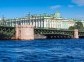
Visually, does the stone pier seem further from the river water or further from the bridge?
the river water

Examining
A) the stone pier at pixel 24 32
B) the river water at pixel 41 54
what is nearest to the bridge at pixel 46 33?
the stone pier at pixel 24 32

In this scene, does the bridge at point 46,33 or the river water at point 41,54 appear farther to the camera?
the bridge at point 46,33

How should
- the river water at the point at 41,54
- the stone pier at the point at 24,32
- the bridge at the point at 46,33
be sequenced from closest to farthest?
1. the river water at the point at 41,54
2. the bridge at the point at 46,33
3. the stone pier at the point at 24,32

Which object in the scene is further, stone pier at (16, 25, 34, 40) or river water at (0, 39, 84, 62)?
stone pier at (16, 25, 34, 40)

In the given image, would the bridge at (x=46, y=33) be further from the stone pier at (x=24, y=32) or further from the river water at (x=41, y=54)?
the river water at (x=41, y=54)

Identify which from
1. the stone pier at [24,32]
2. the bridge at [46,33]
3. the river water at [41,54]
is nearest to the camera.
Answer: the river water at [41,54]

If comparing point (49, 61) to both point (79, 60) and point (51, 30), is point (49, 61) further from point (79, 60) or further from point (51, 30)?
point (51, 30)

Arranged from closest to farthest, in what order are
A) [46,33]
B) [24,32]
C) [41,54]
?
[41,54], [24,32], [46,33]

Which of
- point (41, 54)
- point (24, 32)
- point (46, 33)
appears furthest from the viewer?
point (46, 33)

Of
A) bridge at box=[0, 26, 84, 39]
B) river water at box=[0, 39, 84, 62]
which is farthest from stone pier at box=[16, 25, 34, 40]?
river water at box=[0, 39, 84, 62]

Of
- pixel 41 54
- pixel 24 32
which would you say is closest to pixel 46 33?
pixel 24 32

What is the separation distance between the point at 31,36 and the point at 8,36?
7405 millimetres

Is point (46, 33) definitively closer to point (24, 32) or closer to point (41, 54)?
point (24, 32)

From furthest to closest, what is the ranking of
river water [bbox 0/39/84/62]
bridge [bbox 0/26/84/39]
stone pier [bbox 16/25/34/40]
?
stone pier [bbox 16/25/34/40], bridge [bbox 0/26/84/39], river water [bbox 0/39/84/62]
